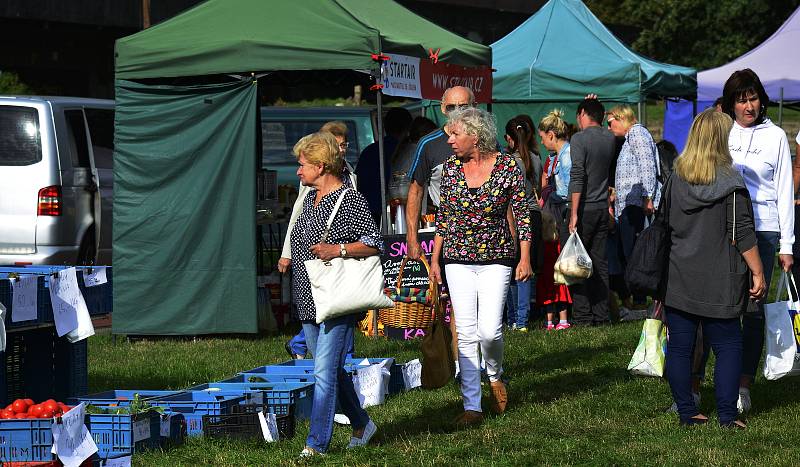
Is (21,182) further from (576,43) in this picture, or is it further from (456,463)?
(576,43)

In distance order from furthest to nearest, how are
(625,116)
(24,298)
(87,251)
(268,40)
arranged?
(87,251)
(625,116)
(268,40)
(24,298)

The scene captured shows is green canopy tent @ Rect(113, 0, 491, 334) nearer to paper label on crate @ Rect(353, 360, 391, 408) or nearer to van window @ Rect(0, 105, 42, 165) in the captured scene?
van window @ Rect(0, 105, 42, 165)

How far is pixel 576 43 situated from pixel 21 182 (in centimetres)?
861

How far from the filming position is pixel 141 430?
674 cm

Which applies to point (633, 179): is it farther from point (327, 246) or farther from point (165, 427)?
point (165, 427)

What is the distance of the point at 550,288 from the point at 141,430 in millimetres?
6286

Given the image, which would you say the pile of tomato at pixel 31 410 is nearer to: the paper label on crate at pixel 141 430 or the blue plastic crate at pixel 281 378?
the paper label on crate at pixel 141 430

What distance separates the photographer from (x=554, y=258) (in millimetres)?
12844

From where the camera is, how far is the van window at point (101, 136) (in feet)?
43.7

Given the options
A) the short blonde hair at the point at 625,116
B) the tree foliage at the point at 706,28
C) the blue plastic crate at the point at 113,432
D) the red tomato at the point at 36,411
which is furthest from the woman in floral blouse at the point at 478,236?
the tree foliage at the point at 706,28

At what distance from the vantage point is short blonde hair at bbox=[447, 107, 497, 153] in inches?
296

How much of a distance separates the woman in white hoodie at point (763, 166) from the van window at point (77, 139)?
23.8ft

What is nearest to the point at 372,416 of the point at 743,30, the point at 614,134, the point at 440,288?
the point at 440,288

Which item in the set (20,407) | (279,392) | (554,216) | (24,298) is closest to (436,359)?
(279,392)
